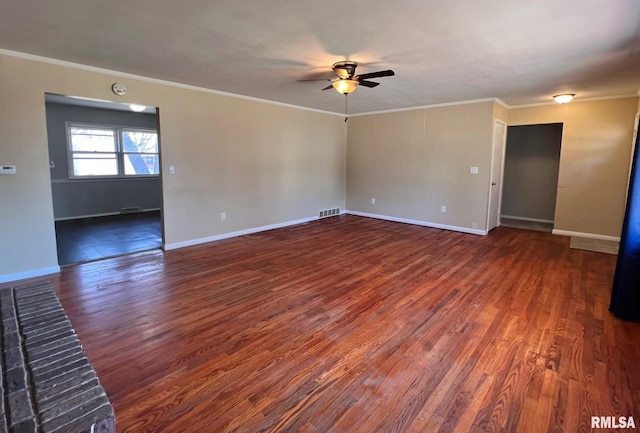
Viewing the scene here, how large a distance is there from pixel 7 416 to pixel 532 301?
3.83 metres

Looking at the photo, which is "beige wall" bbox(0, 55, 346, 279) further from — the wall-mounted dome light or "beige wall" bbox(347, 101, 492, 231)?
the wall-mounted dome light

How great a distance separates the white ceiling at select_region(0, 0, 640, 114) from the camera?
2408 millimetres

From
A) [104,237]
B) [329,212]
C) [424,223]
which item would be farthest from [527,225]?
[104,237]

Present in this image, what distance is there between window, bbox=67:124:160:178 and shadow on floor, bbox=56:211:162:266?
44.3 inches

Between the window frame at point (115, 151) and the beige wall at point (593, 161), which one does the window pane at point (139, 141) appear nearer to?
the window frame at point (115, 151)

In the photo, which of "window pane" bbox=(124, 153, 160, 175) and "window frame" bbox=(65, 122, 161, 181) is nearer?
"window frame" bbox=(65, 122, 161, 181)

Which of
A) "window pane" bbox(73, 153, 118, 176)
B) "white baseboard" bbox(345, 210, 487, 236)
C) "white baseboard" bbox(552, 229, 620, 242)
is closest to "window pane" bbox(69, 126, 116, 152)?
"window pane" bbox(73, 153, 118, 176)

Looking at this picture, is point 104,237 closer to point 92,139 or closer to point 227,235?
point 227,235

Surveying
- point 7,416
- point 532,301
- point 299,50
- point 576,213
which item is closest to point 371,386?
point 7,416

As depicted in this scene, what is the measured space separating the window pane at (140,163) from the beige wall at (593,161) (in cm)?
853

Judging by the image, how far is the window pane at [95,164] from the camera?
7289mm

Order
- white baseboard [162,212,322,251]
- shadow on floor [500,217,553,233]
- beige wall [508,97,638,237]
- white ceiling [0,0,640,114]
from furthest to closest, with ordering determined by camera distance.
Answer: shadow on floor [500,217,553,233] → beige wall [508,97,638,237] → white baseboard [162,212,322,251] → white ceiling [0,0,640,114]

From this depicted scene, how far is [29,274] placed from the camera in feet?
12.5

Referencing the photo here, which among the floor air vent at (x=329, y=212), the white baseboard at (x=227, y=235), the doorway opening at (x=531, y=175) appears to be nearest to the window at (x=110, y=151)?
the white baseboard at (x=227, y=235)
